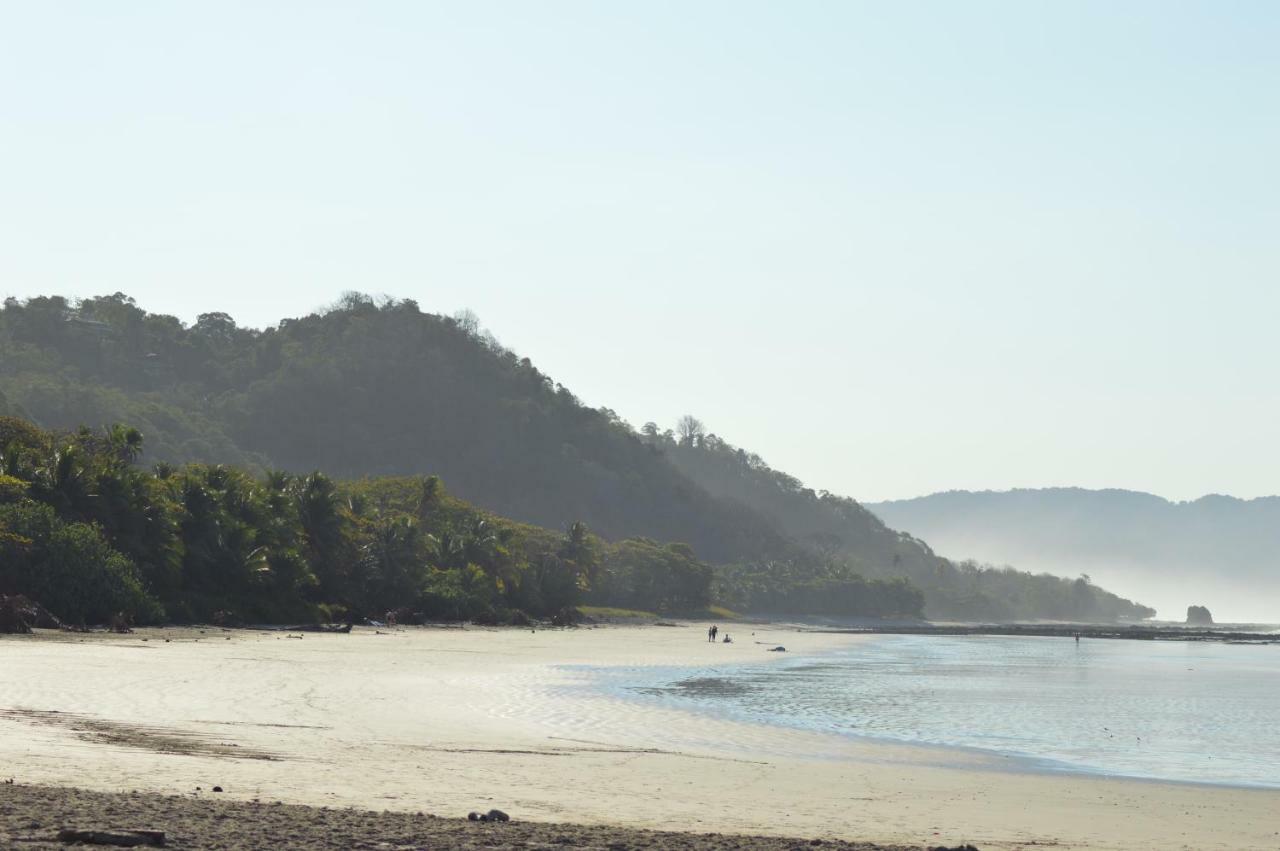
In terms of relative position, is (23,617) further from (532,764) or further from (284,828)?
(284,828)

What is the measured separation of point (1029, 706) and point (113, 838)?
32270 millimetres

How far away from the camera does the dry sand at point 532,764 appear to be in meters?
14.5

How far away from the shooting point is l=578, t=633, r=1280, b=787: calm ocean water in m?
25.8

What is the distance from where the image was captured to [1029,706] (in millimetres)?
38094

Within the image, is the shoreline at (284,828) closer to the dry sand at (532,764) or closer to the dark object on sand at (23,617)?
the dry sand at (532,764)

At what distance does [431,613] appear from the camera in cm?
7806

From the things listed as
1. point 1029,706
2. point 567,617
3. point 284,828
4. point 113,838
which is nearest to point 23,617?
point 1029,706

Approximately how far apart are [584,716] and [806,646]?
194 feet

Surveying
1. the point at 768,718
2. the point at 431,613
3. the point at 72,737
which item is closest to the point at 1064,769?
the point at 768,718

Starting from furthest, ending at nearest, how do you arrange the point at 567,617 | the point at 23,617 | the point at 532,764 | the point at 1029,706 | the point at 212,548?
the point at 567,617 < the point at 212,548 < the point at 23,617 < the point at 1029,706 < the point at 532,764

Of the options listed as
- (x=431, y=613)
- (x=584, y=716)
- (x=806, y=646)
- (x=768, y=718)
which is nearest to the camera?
(x=584, y=716)

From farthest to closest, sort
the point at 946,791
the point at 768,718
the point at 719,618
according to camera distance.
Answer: the point at 719,618, the point at 768,718, the point at 946,791

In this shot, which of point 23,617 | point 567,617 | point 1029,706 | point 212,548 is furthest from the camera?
point 567,617

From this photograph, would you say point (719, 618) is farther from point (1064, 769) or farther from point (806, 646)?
point (1064, 769)
